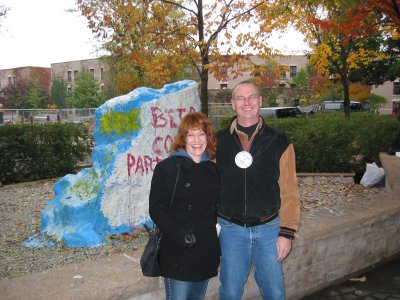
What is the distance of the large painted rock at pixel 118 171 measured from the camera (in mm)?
4391

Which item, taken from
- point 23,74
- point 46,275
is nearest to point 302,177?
point 46,275

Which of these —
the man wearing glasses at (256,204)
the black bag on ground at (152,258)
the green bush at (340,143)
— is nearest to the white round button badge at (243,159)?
the man wearing glasses at (256,204)

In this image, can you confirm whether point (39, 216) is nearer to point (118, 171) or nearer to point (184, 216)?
point (118, 171)

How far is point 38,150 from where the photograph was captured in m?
8.57

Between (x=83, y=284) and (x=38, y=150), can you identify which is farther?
(x=38, y=150)

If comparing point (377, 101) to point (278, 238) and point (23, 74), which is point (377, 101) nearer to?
point (278, 238)

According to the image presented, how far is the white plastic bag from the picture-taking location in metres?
6.70

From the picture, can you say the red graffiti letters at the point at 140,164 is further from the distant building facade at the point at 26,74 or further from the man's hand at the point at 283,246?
the distant building facade at the point at 26,74

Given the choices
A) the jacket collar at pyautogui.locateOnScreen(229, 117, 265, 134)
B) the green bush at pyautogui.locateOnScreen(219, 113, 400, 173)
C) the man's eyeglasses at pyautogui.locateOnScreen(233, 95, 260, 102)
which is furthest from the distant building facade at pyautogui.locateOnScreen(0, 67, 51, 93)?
the man's eyeglasses at pyautogui.locateOnScreen(233, 95, 260, 102)

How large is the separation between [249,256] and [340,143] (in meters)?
6.26

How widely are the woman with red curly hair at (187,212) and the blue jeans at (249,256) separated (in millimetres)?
151

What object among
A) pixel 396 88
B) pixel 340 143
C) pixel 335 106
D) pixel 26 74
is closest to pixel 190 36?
pixel 340 143

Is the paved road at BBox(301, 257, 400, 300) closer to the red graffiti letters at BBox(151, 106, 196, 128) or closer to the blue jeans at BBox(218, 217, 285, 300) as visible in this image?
the blue jeans at BBox(218, 217, 285, 300)

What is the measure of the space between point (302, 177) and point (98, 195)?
4.88 metres
